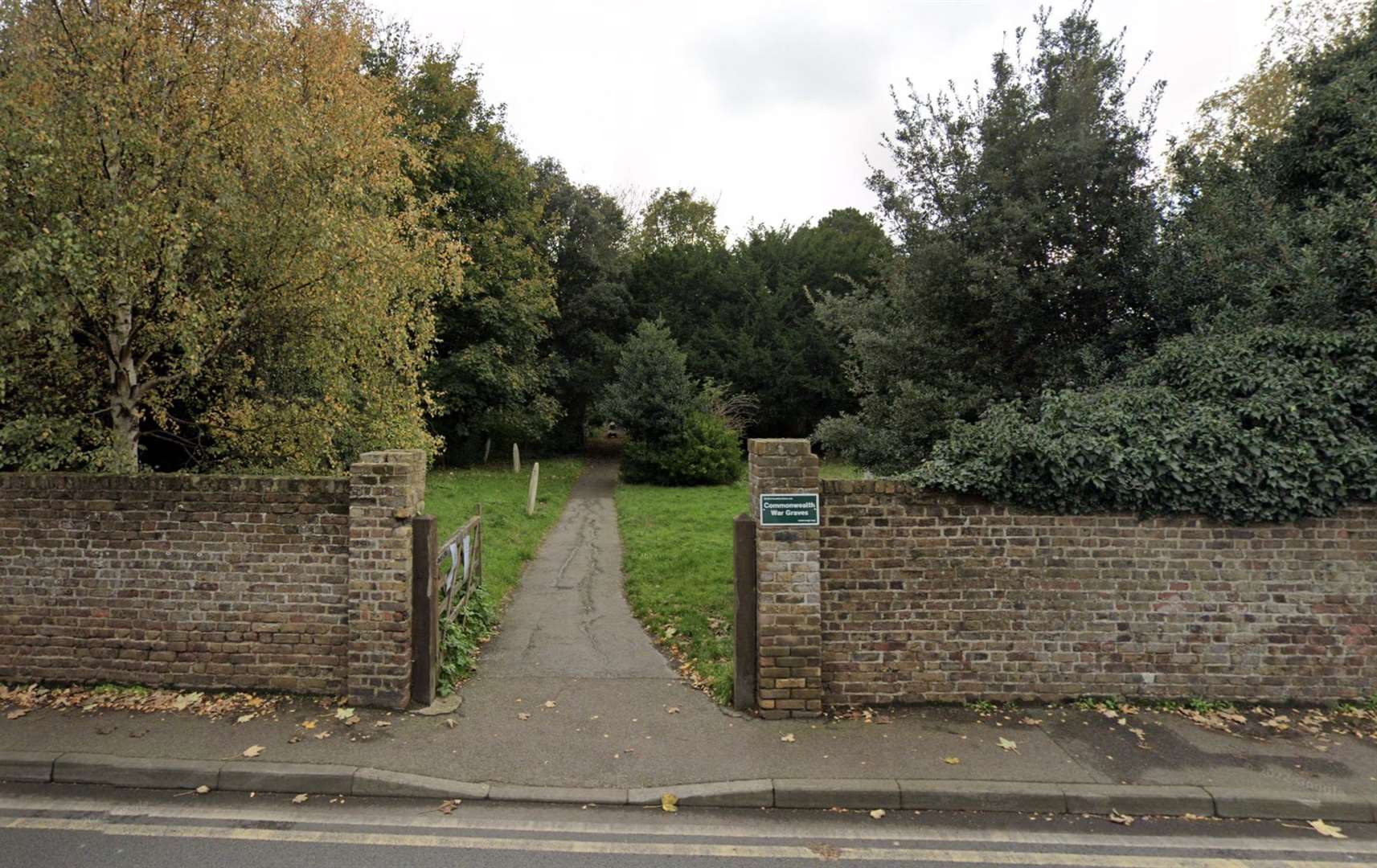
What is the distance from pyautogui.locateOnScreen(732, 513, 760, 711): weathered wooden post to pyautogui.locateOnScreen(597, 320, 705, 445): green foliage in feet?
63.3

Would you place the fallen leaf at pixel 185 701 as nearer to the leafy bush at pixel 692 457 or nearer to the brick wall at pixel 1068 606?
the brick wall at pixel 1068 606

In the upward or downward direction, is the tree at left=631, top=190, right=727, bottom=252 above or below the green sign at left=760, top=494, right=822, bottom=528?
above

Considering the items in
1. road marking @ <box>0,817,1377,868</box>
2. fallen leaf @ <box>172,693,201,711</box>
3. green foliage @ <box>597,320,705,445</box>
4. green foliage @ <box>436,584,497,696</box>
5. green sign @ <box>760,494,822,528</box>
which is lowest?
road marking @ <box>0,817,1377,868</box>

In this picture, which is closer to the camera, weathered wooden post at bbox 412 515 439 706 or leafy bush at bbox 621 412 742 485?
weathered wooden post at bbox 412 515 439 706

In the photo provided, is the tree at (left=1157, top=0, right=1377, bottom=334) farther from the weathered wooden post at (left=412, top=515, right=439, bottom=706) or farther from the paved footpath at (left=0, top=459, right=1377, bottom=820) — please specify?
the weathered wooden post at (left=412, top=515, right=439, bottom=706)

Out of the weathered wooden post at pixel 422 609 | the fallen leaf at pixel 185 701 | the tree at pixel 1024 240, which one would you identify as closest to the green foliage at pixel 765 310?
the tree at pixel 1024 240

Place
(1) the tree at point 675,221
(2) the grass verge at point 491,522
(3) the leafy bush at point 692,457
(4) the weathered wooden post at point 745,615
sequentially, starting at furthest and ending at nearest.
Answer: (1) the tree at point 675,221 → (3) the leafy bush at point 692,457 → (2) the grass verge at point 491,522 → (4) the weathered wooden post at point 745,615

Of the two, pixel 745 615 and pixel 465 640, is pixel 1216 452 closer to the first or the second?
pixel 745 615

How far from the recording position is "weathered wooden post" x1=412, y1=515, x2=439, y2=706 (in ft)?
20.2

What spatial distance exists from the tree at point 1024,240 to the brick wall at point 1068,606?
2480 mm

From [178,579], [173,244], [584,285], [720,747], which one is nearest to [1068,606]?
[720,747]

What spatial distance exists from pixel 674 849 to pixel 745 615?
2.05 meters

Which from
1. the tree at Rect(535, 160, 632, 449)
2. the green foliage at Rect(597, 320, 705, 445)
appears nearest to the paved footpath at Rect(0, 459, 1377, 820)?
the green foliage at Rect(597, 320, 705, 445)

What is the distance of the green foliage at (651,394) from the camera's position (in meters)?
25.5
